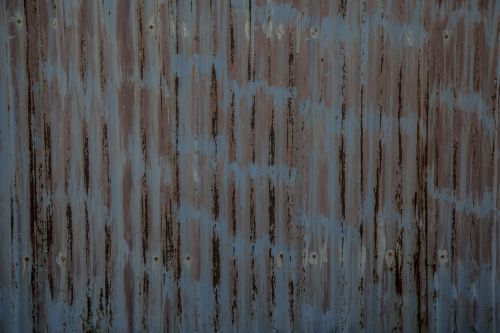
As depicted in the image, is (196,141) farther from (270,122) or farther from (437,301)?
(437,301)

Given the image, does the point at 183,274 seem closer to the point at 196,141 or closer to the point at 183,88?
the point at 196,141

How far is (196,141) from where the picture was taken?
7.59ft

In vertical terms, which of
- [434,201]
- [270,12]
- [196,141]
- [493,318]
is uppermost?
[270,12]

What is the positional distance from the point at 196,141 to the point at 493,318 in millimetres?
1626

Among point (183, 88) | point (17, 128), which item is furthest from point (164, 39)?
point (17, 128)

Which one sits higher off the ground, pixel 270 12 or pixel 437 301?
pixel 270 12

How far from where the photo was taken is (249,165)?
232 centimetres

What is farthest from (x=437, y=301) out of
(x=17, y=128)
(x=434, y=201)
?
(x=17, y=128)

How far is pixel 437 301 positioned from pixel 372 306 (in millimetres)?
308

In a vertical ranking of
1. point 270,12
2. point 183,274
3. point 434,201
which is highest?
point 270,12

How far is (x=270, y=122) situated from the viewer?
7.57 feet

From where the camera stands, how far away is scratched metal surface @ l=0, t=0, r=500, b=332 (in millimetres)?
2293

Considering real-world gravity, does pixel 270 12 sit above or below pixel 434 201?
above

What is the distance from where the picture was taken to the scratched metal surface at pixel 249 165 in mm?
2293
